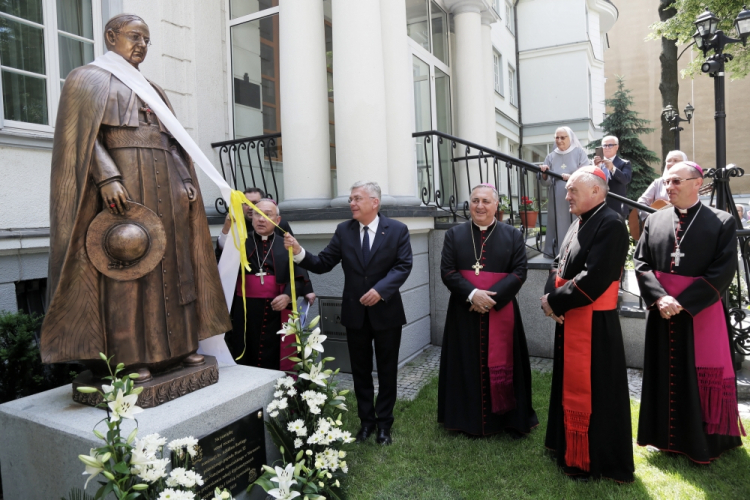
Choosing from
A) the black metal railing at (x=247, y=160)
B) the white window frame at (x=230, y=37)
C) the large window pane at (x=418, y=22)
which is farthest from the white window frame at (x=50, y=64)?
the large window pane at (x=418, y=22)

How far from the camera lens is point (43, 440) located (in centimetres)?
273

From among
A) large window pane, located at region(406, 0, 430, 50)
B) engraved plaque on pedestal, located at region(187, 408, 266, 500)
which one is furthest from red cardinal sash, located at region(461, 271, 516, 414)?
large window pane, located at region(406, 0, 430, 50)

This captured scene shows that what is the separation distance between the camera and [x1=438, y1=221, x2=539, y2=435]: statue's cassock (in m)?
4.18

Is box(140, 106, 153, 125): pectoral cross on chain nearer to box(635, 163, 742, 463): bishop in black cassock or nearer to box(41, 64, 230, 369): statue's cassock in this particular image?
box(41, 64, 230, 369): statue's cassock

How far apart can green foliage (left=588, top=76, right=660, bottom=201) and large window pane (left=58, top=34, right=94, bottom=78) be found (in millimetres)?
17498

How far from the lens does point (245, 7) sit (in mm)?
7684

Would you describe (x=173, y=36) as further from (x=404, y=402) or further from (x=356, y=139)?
(x=404, y=402)

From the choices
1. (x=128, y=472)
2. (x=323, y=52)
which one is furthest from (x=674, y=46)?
(x=128, y=472)

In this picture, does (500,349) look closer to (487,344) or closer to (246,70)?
(487,344)

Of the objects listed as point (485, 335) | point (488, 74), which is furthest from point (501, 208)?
point (485, 335)

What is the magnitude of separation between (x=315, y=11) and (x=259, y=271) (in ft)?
11.8

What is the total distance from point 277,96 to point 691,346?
6430 mm

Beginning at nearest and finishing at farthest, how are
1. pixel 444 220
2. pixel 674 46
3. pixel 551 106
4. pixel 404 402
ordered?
pixel 404 402 → pixel 444 220 → pixel 674 46 → pixel 551 106

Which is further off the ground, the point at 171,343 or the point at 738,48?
the point at 738,48
